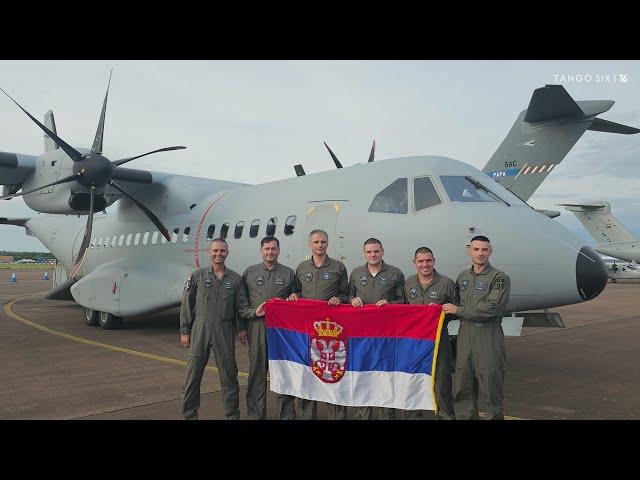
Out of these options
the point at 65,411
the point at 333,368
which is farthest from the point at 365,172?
the point at 65,411

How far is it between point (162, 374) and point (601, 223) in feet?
140

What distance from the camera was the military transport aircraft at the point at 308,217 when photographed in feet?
22.7

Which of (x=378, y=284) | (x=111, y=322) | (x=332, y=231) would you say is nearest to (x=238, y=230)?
(x=332, y=231)

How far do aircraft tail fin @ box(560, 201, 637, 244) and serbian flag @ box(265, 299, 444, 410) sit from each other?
42.0m

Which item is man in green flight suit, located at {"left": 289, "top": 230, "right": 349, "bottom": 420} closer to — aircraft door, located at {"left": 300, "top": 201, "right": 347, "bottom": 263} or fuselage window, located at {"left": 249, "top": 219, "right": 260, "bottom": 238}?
aircraft door, located at {"left": 300, "top": 201, "right": 347, "bottom": 263}

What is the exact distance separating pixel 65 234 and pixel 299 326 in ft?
53.4

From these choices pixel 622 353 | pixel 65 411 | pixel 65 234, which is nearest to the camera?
pixel 65 411

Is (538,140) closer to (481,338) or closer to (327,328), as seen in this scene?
(481,338)

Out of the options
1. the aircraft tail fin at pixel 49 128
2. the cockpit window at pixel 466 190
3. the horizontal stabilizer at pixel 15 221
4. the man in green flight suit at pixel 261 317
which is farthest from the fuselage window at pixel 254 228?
the horizontal stabilizer at pixel 15 221

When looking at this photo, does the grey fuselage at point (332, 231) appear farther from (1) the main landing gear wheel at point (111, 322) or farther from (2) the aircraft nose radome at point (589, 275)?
(1) the main landing gear wheel at point (111, 322)

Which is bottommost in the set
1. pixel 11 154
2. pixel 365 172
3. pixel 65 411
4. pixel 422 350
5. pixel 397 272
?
pixel 65 411

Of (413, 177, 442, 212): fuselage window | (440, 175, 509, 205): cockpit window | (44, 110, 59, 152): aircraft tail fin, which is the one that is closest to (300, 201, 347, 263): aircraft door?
(413, 177, 442, 212): fuselage window
